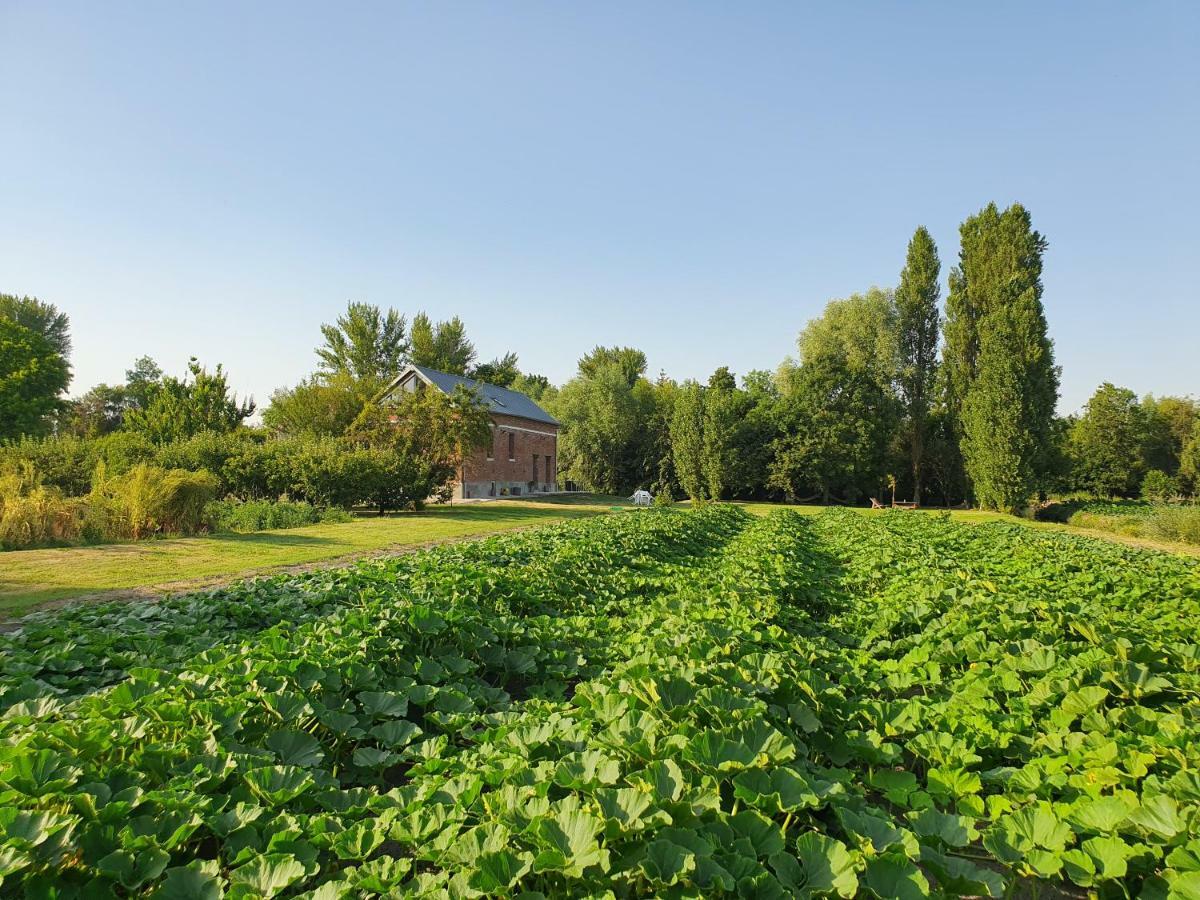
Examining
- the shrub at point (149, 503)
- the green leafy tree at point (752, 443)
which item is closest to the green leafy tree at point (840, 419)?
the green leafy tree at point (752, 443)

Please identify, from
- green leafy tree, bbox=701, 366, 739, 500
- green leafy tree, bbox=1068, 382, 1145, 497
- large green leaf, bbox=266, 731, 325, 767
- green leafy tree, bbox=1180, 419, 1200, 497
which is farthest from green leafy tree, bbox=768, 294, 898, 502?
large green leaf, bbox=266, 731, 325, 767

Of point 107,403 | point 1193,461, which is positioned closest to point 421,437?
point 1193,461

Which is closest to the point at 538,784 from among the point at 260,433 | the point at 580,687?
the point at 580,687

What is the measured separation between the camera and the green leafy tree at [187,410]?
26.6m

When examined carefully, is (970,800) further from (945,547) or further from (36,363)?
(36,363)

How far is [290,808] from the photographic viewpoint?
245cm

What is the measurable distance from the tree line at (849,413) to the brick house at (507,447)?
333 centimetres

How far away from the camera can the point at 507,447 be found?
114 ft

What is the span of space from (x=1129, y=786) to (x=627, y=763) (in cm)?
197

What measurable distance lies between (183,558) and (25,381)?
111 feet

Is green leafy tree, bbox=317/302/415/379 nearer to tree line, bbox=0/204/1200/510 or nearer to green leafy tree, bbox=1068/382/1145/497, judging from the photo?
tree line, bbox=0/204/1200/510

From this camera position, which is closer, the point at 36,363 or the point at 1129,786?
the point at 1129,786

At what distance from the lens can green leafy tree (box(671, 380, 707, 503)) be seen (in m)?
35.5

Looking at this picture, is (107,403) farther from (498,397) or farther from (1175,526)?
(1175,526)
